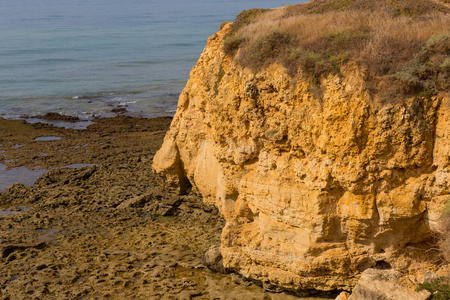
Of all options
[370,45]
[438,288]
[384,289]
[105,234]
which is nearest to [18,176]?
[105,234]

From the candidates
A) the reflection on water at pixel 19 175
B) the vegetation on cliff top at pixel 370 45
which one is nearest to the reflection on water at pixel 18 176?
the reflection on water at pixel 19 175

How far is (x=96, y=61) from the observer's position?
61719mm

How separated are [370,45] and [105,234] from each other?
9.46m

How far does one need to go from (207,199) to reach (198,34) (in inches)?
2737

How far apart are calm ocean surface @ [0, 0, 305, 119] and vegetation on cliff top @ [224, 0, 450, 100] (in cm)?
2305

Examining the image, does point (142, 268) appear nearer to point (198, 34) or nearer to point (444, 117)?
point (444, 117)

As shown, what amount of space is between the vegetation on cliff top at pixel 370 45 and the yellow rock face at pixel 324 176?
279 millimetres

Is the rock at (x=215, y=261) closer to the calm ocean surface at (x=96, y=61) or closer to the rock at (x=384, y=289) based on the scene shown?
the rock at (x=384, y=289)

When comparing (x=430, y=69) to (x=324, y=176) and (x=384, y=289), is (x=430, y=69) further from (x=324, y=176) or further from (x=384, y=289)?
(x=384, y=289)

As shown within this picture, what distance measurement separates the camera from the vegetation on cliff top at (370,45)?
10.0 meters

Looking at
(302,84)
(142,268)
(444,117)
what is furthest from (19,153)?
(444,117)

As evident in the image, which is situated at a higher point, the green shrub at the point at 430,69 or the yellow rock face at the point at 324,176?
the green shrub at the point at 430,69

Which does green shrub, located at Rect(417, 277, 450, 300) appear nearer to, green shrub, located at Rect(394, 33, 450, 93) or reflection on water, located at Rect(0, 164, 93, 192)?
green shrub, located at Rect(394, 33, 450, 93)

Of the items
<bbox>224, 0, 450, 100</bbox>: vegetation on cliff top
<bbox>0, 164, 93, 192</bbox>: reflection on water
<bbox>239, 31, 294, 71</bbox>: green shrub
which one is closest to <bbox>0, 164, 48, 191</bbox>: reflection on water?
<bbox>0, 164, 93, 192</bbox>: reflection on water
